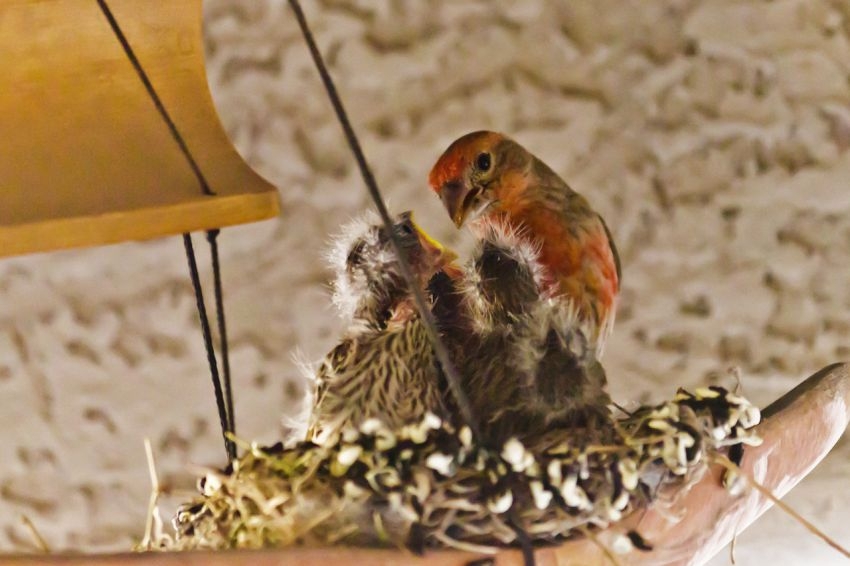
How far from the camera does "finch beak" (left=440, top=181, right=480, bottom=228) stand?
57cm

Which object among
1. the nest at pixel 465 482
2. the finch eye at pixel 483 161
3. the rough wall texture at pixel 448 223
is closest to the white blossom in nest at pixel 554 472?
the nest at pixel 465 482

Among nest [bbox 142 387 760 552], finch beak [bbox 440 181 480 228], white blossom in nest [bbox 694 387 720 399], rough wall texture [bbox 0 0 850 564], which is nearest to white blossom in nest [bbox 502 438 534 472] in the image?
nest [bbox 142 387 760 552]

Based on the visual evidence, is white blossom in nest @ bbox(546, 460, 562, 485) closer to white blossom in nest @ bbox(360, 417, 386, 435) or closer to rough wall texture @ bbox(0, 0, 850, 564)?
white blossom in nest @ bbox(360, 417, 386, 435)

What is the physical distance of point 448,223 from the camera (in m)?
0.83

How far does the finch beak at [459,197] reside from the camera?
A: 1.87 feet

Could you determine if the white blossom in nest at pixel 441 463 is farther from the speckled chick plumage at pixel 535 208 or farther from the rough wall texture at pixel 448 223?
the rough wall texture at pixel 448 223

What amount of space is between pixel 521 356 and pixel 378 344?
0.09 metres

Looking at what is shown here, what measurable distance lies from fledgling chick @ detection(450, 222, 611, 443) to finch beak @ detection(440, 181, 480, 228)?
0.32 ft

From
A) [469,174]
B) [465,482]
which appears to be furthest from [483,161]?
[465,482]

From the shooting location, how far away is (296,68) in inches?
32.3

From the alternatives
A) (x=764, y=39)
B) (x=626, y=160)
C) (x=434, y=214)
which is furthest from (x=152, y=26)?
(x=764, y=39)

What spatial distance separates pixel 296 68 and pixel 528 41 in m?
0.24

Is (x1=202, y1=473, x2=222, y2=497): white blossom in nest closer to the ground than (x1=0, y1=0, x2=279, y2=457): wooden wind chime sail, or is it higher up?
closer to the ground

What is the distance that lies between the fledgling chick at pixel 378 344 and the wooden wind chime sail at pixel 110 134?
0.08m
